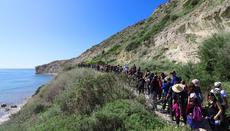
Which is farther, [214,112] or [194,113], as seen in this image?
[214,112]

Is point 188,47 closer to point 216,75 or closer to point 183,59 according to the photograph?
point 183,59

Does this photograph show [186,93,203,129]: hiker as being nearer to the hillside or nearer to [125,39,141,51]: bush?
the hillside

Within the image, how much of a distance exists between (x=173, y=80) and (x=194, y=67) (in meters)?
5.39

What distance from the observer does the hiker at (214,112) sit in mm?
9578

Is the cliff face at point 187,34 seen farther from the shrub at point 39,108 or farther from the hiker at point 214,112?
→ the hiker at point 214,112

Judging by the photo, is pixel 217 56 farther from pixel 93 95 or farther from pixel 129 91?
pixel 93 95

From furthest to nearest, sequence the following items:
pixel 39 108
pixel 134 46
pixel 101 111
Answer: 1. pixel 134 46
2. pixel 39 108
3. pixel 101 111

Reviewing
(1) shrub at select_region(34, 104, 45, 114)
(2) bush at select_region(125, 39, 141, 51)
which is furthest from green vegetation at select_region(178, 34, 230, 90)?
(2) bush at select_region(125, 39, 141, 51)

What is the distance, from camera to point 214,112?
9758 millimetres

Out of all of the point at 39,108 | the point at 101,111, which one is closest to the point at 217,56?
the point at 101,111

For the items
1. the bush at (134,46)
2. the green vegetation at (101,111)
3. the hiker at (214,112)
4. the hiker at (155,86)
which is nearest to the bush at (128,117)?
the green vegetation at (101,111)

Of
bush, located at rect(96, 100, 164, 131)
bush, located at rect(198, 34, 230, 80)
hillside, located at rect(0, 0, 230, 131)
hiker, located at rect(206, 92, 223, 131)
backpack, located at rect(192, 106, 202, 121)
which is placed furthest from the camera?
bush, located at rect(198, 34, 230, 80)

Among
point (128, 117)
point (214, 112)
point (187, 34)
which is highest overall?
point (187, 34)

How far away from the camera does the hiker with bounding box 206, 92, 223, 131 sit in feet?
31.4
